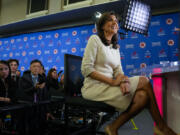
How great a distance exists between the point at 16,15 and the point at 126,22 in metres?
5.70

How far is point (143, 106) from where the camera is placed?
109 cm

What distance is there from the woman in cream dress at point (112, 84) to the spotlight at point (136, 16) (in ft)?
2.10

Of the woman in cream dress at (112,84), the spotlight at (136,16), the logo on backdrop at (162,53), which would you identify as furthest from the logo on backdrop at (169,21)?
the woman in cream dress at (112,84)

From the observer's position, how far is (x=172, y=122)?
4.34ft

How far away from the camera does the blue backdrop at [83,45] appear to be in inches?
148

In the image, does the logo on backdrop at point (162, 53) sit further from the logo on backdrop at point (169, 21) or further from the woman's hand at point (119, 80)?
the woman's hand at point (119, 80)

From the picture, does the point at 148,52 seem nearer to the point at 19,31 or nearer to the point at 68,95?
the point at 68,95

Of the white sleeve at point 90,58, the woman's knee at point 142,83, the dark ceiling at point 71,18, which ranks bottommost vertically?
the woman's knee at point 142,83

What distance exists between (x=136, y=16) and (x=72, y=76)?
1.17 m

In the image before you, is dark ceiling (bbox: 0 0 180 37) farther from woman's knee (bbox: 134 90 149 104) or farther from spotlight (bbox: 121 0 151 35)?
woman's knee (bbox: 134 90 149 104)

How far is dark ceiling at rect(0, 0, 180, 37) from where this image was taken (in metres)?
3.79

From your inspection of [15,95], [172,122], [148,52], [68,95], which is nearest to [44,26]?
[148,52]

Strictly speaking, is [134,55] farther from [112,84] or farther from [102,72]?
[112,84]

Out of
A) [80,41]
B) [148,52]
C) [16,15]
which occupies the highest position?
[16,15]
